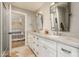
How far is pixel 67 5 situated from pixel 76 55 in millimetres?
1377

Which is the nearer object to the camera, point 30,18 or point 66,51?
point 66,51

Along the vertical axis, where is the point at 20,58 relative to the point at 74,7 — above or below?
below

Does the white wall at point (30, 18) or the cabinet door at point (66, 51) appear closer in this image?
the cabinet door at point (66, 51)

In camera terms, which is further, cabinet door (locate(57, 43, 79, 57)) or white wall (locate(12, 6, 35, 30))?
white wall (locate(12, 6, 35, 30))

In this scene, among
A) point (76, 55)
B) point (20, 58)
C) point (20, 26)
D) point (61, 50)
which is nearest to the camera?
point (76, 55)

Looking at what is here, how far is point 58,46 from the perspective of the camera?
5.05ft

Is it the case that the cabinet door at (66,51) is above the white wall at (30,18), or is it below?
below

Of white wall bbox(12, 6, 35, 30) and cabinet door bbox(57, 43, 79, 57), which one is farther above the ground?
white wall bbox(12, 6, 35, 30)

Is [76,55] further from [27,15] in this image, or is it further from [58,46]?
[27,15]

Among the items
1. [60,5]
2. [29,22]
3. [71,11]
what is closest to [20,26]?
[29,22]

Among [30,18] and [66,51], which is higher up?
[30,18]

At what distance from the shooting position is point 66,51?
4.33 feet

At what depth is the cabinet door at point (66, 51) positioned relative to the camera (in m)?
1.15

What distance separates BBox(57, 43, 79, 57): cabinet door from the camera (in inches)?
45.4
